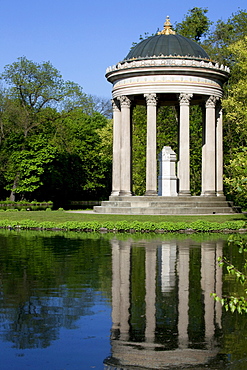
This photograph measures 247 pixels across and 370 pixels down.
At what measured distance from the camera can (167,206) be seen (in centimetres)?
6028

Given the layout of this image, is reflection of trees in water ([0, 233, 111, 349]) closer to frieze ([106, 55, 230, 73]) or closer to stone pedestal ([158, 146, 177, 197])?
stone pedestal ([158, 146, 177, 197])

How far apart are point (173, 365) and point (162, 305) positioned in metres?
5.40

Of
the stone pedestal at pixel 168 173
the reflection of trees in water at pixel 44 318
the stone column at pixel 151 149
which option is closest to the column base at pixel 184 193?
the stone pedestal at pixel 168 173

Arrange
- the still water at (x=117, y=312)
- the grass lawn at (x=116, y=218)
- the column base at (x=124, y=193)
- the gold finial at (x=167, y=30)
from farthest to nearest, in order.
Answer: the gold finial at (x=167, y=30) → the column base at (x=124, y=193) → the grass lawn at (x=116, y=218) → the still water at (x=117, y=312)

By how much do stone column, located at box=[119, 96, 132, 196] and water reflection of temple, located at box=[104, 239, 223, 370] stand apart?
37125mm

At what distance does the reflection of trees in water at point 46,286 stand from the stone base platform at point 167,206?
2483cm

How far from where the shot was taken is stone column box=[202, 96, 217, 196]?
6569 cm

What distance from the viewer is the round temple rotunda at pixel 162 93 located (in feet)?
206

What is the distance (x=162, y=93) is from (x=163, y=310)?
49.9m

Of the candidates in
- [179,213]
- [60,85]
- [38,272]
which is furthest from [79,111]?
[38,272]

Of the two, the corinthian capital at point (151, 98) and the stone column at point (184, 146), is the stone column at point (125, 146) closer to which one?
the corinthian capital at point (151, 98)

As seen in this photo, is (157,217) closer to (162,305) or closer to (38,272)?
(38,272)

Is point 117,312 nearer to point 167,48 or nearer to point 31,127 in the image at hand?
point 167,48

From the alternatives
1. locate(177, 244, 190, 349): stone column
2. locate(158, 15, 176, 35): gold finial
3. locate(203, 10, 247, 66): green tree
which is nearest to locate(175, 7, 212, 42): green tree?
locate(203, 10, 247, 66): green tree
